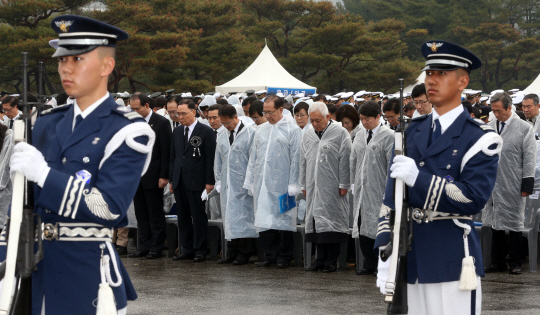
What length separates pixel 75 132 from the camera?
121 inches

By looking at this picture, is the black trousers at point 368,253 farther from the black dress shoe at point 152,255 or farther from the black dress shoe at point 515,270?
the black dress shoe at point 152,255

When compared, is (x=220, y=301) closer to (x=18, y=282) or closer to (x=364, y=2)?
(x=18, y=282)

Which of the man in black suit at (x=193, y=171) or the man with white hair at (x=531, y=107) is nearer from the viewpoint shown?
the man in black suit at (x=193, y=171)

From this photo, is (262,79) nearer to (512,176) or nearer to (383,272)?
(512,176)

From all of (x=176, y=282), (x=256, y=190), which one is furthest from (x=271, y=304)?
(x=256, y=190)

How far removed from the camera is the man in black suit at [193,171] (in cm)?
902

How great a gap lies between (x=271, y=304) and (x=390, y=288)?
3.47 metres

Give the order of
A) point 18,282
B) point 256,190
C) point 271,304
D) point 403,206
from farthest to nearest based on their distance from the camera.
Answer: point 256,190, point 271,304, point 403,206, point 18,282

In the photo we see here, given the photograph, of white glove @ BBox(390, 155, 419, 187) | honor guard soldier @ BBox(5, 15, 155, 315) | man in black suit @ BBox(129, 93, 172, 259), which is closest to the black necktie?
honor guard soldier @ BBox(5, 15, 155, 315)

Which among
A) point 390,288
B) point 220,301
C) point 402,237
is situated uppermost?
point 402,237

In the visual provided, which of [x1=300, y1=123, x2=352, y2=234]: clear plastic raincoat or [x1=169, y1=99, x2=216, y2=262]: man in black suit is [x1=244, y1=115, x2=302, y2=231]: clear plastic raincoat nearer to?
[x1=300, y1=123, x2=352, y2=234]: clear plastic raincoat

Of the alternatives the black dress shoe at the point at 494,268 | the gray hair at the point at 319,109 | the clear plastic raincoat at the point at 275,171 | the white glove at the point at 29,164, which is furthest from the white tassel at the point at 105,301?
the black dress shoe at the point at 494,268

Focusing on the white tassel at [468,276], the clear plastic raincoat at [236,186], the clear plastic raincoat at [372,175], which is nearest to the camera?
the white tassel at [468,276]

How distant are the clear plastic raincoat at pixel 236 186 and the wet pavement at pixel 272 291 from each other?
0.48 m
